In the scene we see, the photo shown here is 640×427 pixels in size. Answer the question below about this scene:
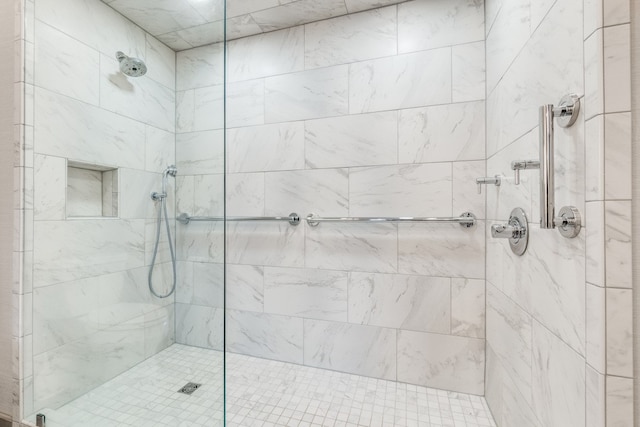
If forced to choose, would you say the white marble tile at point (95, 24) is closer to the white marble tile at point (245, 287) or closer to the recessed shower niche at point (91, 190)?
the recessed shower niche at point (91, 190)

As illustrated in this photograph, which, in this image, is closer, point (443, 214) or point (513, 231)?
point (513, 231)

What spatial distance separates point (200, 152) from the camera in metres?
1.42

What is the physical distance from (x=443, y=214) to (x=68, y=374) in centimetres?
195

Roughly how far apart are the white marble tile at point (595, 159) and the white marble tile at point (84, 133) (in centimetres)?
172

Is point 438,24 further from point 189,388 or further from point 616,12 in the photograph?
point 189,388

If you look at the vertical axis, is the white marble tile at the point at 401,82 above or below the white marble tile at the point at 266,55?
below

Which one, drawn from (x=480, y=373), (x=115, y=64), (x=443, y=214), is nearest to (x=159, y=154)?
(x=115, y=64)

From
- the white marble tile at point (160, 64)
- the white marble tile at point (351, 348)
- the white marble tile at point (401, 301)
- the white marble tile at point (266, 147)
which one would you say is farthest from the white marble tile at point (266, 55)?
the white marble tile at point (351, 348)

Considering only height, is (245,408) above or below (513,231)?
below

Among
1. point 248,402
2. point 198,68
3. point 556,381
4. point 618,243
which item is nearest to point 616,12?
point 618,243

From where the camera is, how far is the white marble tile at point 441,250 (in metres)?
1.40

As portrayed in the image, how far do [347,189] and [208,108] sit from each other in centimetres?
84

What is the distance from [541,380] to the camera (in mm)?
812

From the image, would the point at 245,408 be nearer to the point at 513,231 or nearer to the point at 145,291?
the point at 145,291
